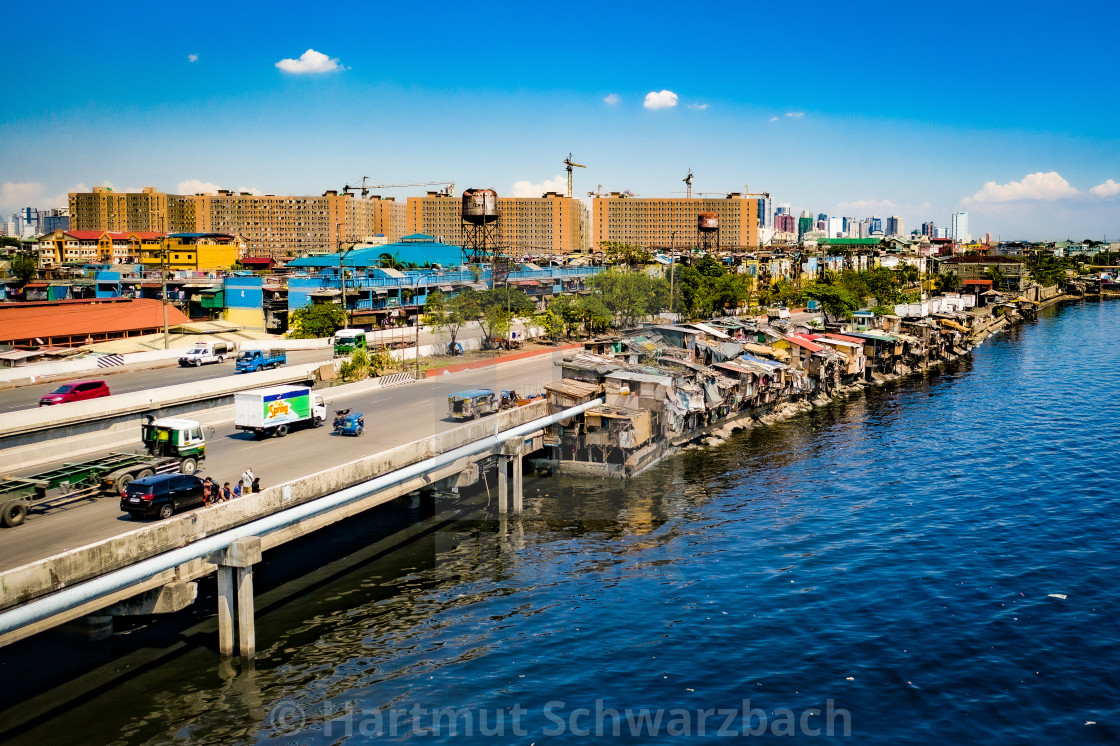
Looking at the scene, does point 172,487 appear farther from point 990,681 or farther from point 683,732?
point 990,681

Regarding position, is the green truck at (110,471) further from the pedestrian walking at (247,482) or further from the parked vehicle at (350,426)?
the parked vehicle at (350,426)

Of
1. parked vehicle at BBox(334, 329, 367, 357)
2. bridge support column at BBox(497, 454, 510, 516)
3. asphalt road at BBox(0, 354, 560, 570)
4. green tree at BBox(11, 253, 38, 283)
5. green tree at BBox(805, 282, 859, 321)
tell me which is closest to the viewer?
asphalt road at BBox(0, 354, 560, 570)

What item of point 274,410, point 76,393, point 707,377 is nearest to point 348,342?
point 76,393

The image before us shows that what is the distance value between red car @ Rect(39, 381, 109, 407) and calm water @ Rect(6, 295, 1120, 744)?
26.0 meters

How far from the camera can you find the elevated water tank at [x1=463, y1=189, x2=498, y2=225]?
10338 centimetres

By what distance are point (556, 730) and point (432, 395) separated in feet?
117

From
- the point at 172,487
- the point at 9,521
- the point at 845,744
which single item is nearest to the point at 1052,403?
the point at 845,744

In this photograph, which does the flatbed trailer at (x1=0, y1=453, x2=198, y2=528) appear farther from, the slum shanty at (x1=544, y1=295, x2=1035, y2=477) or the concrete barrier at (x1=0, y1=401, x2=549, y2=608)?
the slum shanty at (x1=544, y1=295, x2=1035, y2=477)

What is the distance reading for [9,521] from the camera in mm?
27094

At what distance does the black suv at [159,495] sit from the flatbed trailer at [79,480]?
288cm

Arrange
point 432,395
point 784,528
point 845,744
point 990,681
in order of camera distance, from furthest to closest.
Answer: point 432,395 → point 784,528 → point 990,681 → point 845,744

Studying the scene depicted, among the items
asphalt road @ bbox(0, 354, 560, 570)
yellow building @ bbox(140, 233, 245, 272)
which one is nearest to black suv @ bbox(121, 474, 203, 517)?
asphalt road @ bbox(0, 354, 560, 570)

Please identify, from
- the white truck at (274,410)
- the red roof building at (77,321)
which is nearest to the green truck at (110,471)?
the white truck at (274,410)

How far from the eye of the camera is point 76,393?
1882 inches
